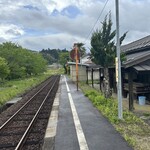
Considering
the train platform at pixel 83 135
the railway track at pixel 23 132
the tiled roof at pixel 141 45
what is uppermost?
the tiled roof at pixel 141 45

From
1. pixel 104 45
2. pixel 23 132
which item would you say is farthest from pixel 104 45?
pixel 23 132

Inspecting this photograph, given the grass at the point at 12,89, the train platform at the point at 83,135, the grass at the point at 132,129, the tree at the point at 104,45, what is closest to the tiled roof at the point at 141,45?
the tree at the point at 104,45

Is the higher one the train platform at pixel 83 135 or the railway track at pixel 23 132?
the train platform at pixel 83 135

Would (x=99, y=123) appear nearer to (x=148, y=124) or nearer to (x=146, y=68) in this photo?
(x=148, y=124)

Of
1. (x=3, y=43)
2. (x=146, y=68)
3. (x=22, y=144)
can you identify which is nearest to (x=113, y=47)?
(x=146, y=68)

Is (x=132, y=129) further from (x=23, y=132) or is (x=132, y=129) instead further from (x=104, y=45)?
(x=104, y=45)

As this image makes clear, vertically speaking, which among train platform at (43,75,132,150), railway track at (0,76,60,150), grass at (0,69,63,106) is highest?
grass at (0,69,63,106)

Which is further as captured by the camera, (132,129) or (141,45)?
(141,45)

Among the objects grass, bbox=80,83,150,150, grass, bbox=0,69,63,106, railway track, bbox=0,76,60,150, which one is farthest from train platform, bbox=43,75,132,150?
grass, bbox=0,69,63,106

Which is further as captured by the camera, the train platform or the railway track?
the railway track

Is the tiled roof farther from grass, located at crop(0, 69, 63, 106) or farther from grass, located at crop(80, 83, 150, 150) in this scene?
grass, located at crop(0, 69, 63, 106)

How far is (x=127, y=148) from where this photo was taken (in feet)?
23.4

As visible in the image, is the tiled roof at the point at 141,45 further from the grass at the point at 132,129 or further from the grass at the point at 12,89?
the grass at the point at 12,89

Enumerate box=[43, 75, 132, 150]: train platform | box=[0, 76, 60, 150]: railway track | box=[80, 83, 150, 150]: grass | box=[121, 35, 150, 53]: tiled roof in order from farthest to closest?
box=[121, 35, 150, 53]: tiled roof, box=[0, 76, 60, 150]: railway track, box=[80, 83, 150, 150]: grass, box=[43, 75, 132, 150]: train platform
